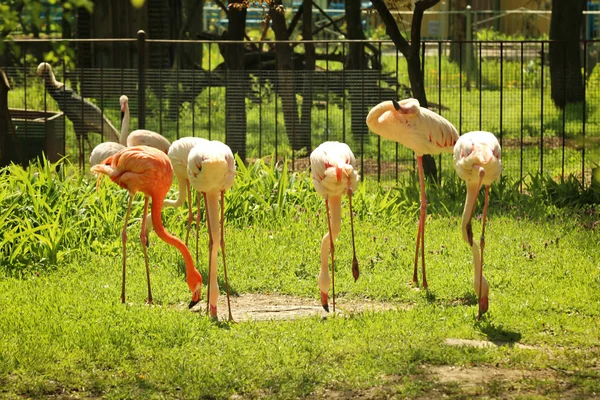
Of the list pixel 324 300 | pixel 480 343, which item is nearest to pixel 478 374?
pixel 480 343

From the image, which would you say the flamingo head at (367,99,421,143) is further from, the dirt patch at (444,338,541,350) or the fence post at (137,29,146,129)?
the fence post at (137,29,146,129)

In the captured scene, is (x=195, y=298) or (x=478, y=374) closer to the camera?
(x=478, y=374)

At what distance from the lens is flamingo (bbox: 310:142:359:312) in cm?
681

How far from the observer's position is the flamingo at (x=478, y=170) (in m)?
6.64

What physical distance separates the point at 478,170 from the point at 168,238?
91.4 inches

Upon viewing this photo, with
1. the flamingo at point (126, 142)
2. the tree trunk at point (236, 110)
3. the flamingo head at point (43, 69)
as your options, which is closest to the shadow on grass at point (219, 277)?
the flamingo at point (126, 142)

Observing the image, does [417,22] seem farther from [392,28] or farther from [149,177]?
[149,177]

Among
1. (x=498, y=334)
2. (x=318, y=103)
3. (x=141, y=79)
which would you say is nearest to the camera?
→ (x=498, y=334)

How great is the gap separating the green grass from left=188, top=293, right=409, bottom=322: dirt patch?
0.41 feet

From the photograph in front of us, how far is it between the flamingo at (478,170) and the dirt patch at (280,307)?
0.76 meters

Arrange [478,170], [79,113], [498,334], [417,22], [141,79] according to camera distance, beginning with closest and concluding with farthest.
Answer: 1. [498,334]
2. [478,170]
3. [417,22]
4. [141,79]
5. [79,113]

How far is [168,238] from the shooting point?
7.18 m

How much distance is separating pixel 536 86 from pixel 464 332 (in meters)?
13.5

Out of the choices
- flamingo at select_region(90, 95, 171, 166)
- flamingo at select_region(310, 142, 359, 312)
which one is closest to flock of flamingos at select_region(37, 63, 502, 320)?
flamingo at select_region(310, 142, 359, 312)
